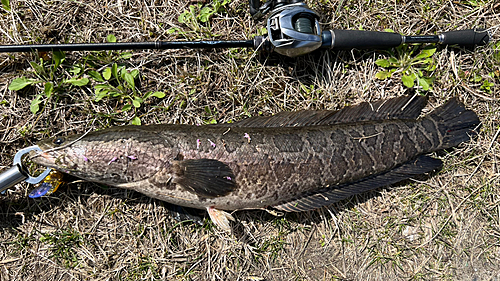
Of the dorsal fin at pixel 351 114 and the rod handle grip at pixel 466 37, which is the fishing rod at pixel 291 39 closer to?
the rod handle grip at pixel 466 37

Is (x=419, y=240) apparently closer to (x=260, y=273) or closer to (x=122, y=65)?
(x=260, y=273)

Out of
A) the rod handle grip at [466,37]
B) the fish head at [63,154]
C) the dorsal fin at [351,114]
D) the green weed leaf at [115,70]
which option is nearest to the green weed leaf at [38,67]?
the green weed leaf at [115,70]

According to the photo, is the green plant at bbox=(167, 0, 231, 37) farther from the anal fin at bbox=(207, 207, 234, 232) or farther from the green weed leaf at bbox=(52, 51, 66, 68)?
the anal fin at bbox=(207, 207, 234, 232)

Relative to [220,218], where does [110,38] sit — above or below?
above

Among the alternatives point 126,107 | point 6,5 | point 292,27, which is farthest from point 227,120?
point 6,5

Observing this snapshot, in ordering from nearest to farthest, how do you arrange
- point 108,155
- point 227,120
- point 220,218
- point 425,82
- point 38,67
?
point 108,155, point 220,218, point 38,67, point 227,120, point 425,82

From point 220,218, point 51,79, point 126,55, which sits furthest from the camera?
point 126,55

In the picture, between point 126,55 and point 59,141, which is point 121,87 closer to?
point 126,55

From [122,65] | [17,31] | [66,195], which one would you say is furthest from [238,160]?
Result: [17,31]
